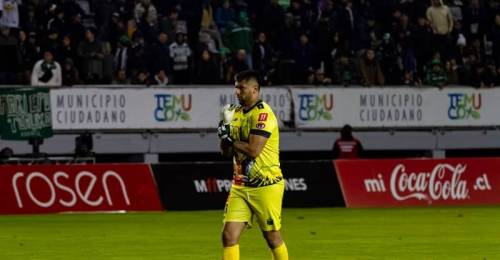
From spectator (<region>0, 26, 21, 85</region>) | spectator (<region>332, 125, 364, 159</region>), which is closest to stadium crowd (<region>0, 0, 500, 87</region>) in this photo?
spectator (<region>0, 26, 21, 85</region>)

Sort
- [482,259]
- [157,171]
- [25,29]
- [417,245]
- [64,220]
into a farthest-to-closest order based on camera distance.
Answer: [25,29] < [157,171] < [64,220] < [417,245] < [482,259]

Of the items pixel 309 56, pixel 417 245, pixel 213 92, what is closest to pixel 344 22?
pixel 309 56

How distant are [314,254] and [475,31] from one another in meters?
20.0

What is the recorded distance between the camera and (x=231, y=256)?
13289 mm

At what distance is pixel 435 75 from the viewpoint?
34906mm

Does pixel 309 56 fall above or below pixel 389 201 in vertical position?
above

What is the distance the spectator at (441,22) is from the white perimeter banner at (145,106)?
428 cm

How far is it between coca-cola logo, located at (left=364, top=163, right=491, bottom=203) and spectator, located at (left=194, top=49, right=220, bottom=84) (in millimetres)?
5358

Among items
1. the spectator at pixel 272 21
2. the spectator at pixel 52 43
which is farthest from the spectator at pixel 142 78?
the spectator at pixel 272 21

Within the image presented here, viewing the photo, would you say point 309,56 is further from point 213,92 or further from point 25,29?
point 25,29

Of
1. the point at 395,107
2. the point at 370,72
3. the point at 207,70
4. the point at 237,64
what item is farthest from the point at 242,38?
the point at 395,107

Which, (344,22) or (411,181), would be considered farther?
(344,22)

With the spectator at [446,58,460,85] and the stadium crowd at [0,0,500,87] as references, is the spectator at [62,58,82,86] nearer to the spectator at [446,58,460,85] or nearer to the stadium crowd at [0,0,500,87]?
the stadium crowd at [0,0,500,87]

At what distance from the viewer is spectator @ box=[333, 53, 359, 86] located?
111ft
